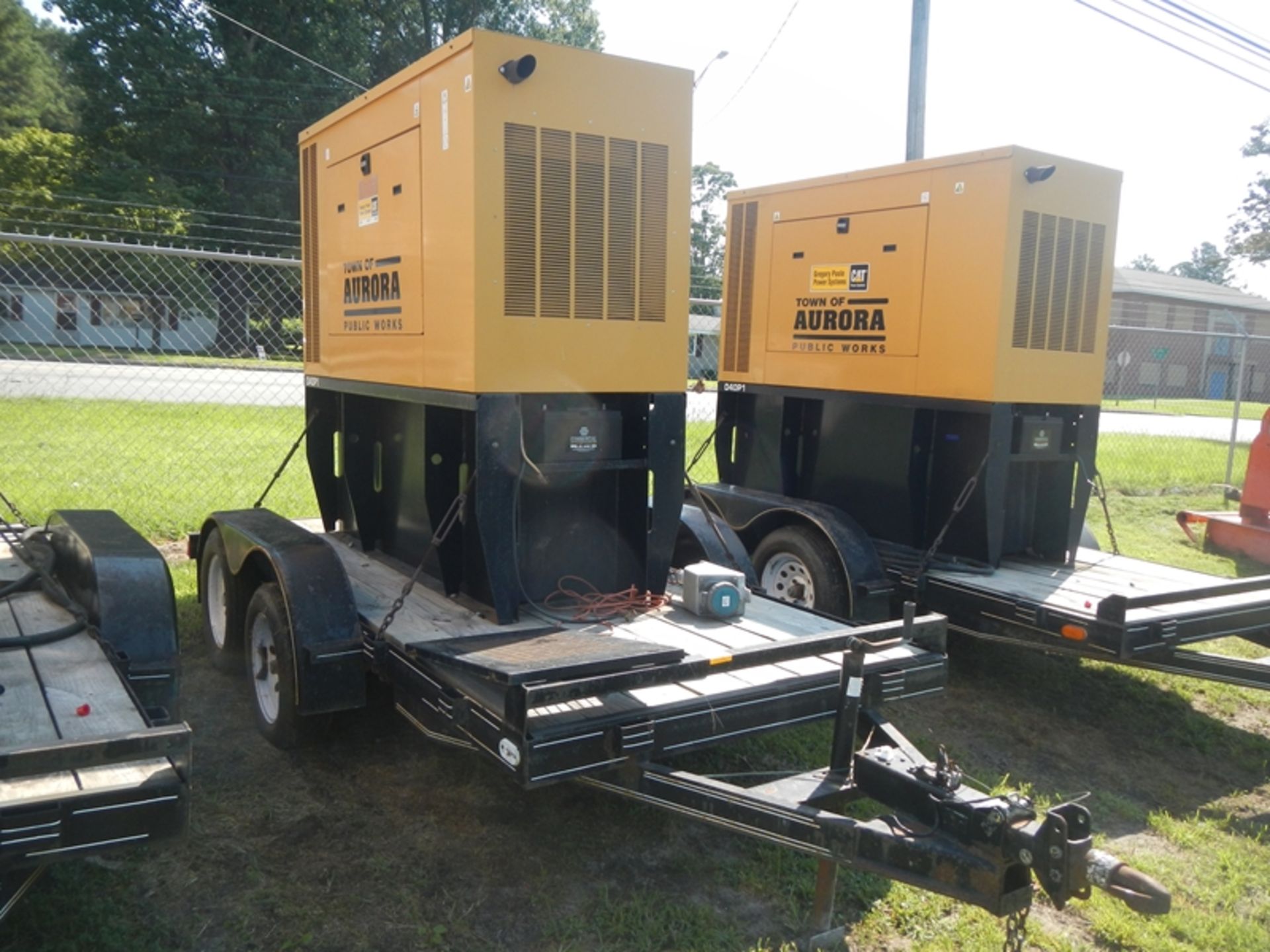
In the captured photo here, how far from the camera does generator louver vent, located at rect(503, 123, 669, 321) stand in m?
3.98

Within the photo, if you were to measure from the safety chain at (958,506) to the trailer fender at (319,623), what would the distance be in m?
3.21

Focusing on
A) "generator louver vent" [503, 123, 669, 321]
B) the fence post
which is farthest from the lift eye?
the fence post

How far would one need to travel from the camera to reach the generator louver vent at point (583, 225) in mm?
3982

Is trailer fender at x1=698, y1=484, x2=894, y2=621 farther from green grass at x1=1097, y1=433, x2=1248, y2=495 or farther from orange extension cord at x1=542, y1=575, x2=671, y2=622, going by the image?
green grass at x1=1097, y1=433, x2=1248, y2=495

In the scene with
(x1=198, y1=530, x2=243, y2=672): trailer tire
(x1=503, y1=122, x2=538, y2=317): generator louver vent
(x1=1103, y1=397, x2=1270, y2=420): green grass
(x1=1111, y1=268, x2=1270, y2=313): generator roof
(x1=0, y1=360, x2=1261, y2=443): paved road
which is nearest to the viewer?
(x1=503, y1=122, x2=538, y2=317): generator louver vent

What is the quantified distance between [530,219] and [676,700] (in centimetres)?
198

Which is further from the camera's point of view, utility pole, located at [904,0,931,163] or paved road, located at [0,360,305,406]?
paved road, located at [0,360,305,406]

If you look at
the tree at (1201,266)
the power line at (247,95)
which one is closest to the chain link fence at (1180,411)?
the power line at (247,95)

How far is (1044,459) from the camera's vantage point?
6.06 metres

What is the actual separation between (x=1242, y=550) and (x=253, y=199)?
32.8 m

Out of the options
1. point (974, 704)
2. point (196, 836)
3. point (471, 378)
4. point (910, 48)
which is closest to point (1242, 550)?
point (974, 704)

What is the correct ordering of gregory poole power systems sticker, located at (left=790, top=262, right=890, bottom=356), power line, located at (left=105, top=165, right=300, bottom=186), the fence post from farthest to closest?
power line, located at (left=105, top=165, right=300, bottom=186) → the fence post → gregory poole power systems sticker, located at (left=790, top=262, right=890, bottom=356)

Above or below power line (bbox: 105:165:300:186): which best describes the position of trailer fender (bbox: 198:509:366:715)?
below

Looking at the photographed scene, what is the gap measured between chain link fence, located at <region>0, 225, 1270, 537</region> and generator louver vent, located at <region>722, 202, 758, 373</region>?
42 cm
